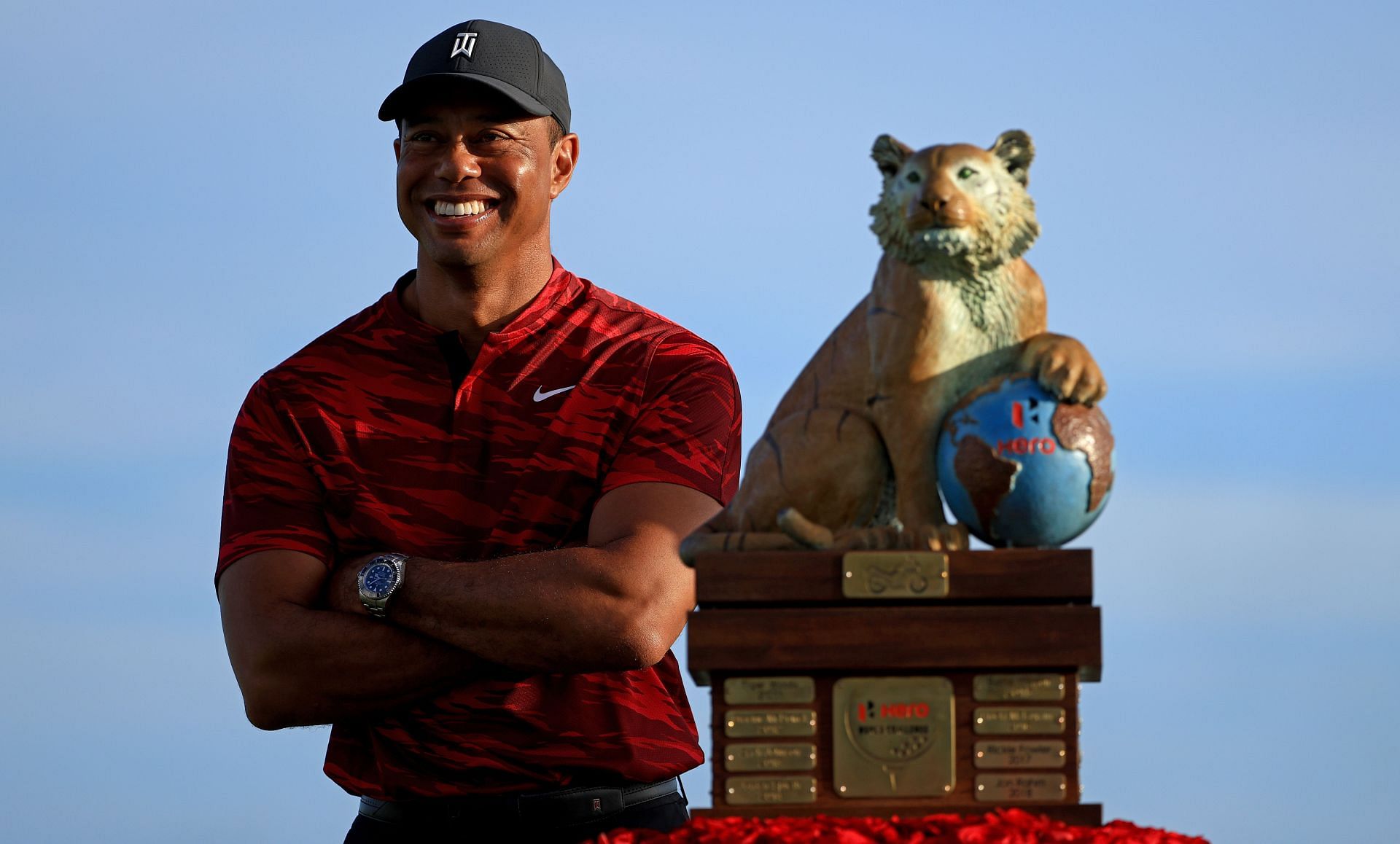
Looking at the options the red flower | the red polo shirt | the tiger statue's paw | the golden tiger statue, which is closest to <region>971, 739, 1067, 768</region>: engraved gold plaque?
the red flower

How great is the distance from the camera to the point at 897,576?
4.32 metres

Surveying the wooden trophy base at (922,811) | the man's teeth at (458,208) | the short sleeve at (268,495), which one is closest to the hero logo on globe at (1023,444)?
the wooden trophy base at (922,811)

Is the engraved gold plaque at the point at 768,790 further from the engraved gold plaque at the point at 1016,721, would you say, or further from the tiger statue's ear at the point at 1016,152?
the tiger statue's ear at the point at 1016,152

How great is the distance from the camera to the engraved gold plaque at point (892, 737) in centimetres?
Answer: 432

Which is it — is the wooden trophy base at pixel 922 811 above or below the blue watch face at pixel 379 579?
below

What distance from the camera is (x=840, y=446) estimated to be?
460cm

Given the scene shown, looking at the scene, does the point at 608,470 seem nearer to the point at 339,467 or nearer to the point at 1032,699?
the point at 339,467

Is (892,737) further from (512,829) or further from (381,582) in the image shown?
(381,582)

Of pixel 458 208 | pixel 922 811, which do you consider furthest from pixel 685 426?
pixel 922 811

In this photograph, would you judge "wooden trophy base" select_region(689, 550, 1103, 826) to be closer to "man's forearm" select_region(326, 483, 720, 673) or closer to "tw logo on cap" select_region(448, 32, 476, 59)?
"man's forearm" select_region(326, 483, 720, 673)

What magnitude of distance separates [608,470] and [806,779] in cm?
109

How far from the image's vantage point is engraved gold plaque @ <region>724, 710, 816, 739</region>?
435 cm

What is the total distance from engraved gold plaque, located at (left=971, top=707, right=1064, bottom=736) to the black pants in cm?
93

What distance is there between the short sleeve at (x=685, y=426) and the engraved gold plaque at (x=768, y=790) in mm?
897
